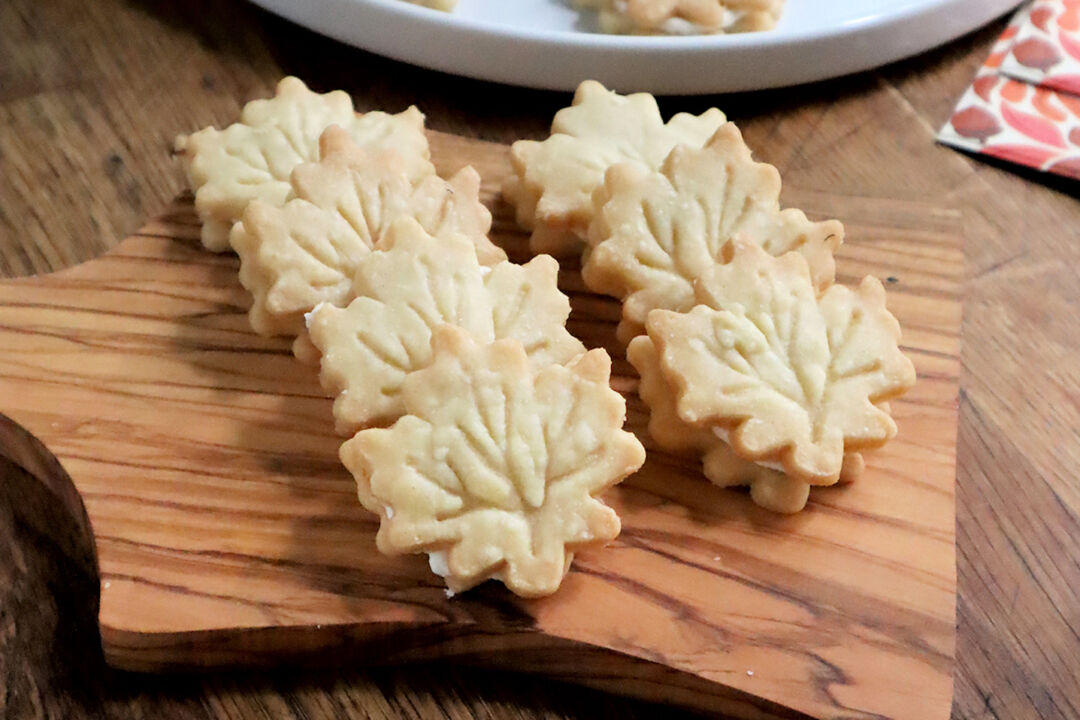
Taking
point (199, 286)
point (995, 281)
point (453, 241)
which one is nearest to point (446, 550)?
point (453, 241)

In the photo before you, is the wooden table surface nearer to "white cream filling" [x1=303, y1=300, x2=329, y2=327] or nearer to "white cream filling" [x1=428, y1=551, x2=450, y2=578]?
"white cream filling" [x1=428, y1=551, x2=450, y2=578]

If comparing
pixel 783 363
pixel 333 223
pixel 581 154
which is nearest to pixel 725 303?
pixel 783 363

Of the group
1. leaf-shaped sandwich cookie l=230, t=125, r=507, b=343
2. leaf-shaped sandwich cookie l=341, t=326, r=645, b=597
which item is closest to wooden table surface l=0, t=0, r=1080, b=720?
leaf-shaped sandwich cookie l=341, t=326, r=645, b=597

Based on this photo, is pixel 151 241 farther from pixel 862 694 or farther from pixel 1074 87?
pixel 1074 87

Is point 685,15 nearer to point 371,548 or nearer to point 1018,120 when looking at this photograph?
point 1018,120

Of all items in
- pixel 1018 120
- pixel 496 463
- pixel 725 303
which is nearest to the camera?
pixel 496 463

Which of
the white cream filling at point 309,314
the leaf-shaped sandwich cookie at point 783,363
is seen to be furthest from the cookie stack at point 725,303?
the white cream filling at point 309,314

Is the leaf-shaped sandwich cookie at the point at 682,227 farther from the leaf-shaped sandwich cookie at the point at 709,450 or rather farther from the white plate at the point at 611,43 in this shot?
the white plate at the point at 611,43
